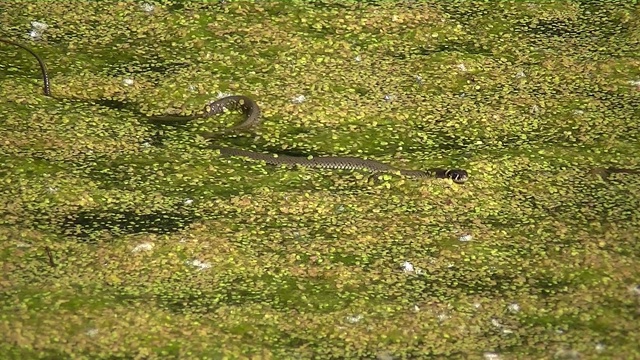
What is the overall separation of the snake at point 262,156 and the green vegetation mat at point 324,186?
0.10 metres

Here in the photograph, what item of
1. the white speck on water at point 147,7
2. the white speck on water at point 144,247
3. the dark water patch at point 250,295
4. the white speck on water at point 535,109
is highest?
the white speck on water at point 147,7

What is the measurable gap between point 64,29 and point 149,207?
2920 millimetres

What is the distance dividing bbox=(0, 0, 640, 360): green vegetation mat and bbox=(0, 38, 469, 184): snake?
10 centimetres

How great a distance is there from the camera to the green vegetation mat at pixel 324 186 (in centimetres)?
647

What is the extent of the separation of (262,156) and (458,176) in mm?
1524

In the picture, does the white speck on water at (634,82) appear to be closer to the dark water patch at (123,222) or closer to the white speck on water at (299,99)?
the white speck on water at (299,99)

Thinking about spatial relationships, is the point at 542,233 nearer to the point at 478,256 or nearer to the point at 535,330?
the point at 478,256

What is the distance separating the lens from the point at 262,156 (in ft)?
27.2

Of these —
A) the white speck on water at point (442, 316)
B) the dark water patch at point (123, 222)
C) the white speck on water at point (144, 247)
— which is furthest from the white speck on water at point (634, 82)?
the white speck on water at point (144, 247)

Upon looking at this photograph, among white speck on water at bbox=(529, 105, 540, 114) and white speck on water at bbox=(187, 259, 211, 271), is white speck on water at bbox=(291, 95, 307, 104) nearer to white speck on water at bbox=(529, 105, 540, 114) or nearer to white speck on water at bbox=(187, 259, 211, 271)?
white speck on water at bbox=(529, 105, 540, 114)

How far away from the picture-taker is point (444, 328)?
6.51 m

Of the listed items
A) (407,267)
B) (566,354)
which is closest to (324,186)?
(407,267)

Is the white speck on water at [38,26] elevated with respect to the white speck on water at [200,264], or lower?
elevated

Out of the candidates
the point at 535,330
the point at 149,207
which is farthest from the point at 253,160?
the point at 535,330
